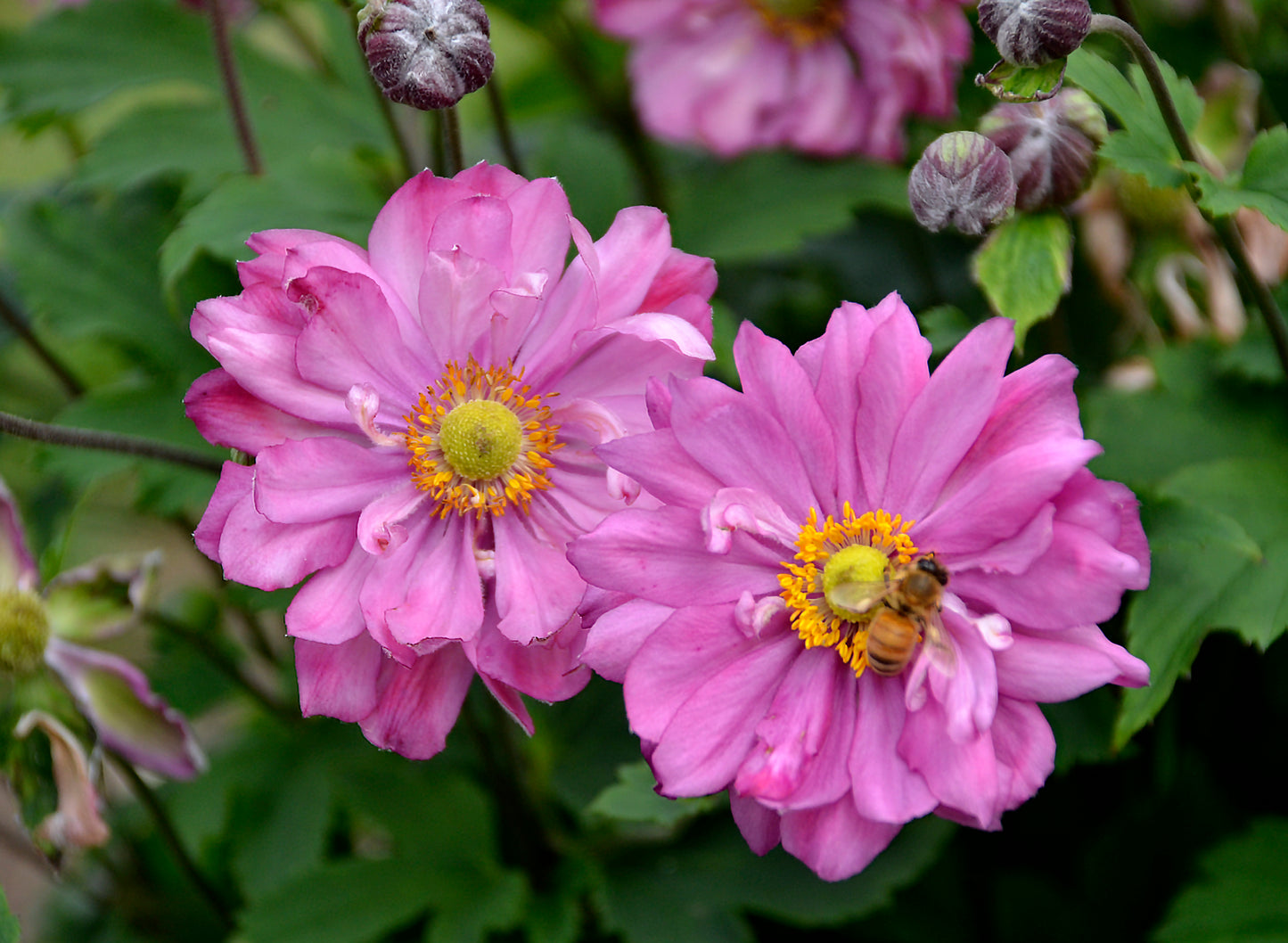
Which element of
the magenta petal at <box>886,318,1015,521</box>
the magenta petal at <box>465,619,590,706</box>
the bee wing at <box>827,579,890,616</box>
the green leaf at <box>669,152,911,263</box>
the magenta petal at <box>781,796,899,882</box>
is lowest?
the green leaf at <box>669,152,911,263</box>

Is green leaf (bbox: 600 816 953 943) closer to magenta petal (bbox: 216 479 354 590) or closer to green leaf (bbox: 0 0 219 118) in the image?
magenta petal (bbox: 216 479 354 590)

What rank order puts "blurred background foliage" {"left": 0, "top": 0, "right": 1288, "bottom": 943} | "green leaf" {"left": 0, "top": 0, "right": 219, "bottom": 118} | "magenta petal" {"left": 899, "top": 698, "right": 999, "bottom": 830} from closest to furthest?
"magenta petal" {"left": 899, "top": 698, "right": 999, "bottom": 830}, "blurred background foliage" {"left": 0, "top": 0, "right": 1288, "bottom": 943}, "green leaf" {"left": 0, "top": 0, "right": 219, "bottom": 118}

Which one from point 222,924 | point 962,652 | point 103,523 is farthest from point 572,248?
point 103,523

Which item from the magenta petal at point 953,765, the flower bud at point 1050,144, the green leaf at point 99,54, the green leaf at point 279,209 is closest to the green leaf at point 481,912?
the magenta petal at point 953,765

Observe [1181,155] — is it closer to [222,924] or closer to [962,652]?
[962,652]

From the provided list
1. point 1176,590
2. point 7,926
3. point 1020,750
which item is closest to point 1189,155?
point 1176,590

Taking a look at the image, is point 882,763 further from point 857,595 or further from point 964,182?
point 964,182

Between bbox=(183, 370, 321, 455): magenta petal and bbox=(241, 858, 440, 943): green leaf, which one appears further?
bbox=(241, 858, 440, 943): green leaf

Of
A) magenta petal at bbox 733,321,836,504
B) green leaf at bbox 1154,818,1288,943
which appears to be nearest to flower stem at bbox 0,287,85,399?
magenta petal at bbox 733,321,836,504
